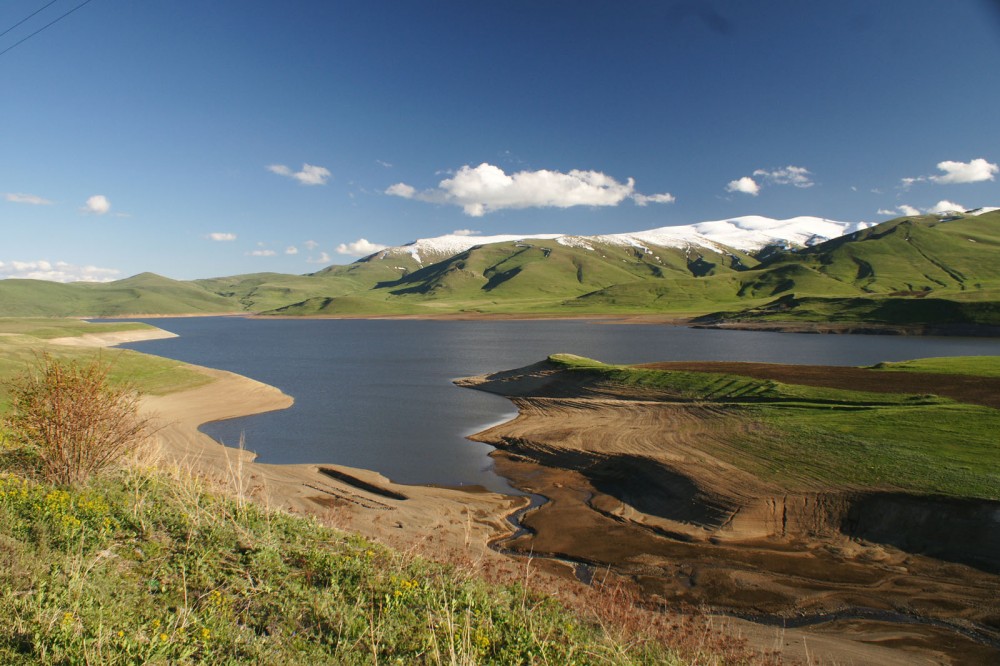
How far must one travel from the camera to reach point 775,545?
718 inches

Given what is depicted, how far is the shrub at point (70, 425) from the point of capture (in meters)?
12.6

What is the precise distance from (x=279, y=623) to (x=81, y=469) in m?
8.14

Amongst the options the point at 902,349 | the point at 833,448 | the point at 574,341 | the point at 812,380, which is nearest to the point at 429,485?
the point at 833,448

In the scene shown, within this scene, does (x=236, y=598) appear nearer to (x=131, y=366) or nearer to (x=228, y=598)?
(x=228, y=598)

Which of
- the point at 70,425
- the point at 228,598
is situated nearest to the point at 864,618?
the point at 228,598

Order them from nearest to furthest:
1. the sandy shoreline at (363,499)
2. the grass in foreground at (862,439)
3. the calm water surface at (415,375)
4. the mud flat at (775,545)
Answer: the mud flat at (775,545) → the sandy shoreline at (363,499) → the grass in foreground at (862,439) → the calm water surface at (415,375)

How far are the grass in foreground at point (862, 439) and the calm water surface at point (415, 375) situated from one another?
1336 centimetres

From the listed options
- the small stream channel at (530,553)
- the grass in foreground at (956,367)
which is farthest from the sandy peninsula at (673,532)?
the grass in foreground at (956,367)

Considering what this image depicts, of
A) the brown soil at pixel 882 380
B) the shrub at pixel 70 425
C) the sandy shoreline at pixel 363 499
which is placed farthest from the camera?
the brown soil at pixel 882 380

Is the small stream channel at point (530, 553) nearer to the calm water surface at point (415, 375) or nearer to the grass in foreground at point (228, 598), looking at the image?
the calm water surface at point (415, 375)

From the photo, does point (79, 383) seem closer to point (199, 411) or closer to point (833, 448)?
point (833, 448)

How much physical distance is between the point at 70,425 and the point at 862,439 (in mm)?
28610

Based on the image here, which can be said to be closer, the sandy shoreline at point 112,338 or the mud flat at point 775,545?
the mud flat at point 775,545

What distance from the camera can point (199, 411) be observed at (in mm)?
42562
